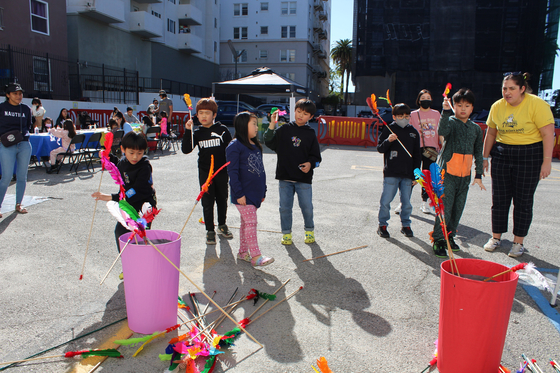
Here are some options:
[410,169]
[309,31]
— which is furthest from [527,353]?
[309,31]

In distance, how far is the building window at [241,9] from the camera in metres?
50.6

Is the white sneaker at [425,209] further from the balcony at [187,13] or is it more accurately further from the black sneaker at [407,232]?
the balcony at [187,13]

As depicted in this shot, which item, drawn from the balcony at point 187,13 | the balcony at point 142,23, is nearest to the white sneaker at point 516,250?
the balcony at point 142,23

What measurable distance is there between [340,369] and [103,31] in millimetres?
27386

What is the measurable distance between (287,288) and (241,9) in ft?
172

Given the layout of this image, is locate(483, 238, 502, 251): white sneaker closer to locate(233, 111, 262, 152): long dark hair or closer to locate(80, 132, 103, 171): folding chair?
locate(233, 111, 262, 152): long dark hair

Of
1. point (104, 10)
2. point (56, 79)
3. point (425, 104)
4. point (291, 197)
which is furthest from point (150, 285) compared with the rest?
point (104, 10)

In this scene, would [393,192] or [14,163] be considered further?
[14,163]

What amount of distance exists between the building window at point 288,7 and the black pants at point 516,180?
49879mm

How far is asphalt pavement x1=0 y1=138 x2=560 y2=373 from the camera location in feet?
8.87

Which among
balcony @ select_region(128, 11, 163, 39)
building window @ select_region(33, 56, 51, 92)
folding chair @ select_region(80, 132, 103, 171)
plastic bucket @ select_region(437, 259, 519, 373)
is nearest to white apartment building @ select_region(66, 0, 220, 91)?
balcony @ select_region(128, 11, 163, 39)

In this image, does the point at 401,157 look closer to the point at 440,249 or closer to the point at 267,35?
the point at 440,249

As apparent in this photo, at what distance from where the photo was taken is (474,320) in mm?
2254

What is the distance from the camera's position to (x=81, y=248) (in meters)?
4.67
